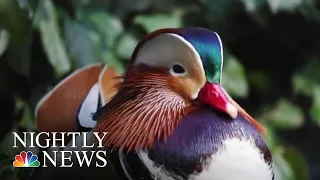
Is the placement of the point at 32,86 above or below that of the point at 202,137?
below

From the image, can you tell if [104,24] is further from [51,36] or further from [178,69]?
[178,69]

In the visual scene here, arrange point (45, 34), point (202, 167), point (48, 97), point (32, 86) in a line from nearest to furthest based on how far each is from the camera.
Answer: point (202, 167) → point (48, 97) → point (45, 34) → point (32, 86)

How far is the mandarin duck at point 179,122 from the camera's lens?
1.50 ft

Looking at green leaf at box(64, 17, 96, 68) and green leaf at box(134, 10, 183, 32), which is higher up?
green leaf at box(134, 10, 183, 32)

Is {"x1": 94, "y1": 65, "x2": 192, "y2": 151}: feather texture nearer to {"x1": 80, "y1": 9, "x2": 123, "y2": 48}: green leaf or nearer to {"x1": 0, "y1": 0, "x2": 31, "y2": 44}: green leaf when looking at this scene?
{"x1": 0, "y1": 0, "x2": 31, "y2": 44}: green leaf

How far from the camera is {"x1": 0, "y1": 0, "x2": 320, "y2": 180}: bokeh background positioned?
3.20 ft

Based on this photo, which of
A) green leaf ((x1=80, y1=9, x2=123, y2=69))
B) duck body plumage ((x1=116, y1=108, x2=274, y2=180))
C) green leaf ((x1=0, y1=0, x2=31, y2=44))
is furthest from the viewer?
green leaf ((x1=80, y1=9, x2=123, y2=69))

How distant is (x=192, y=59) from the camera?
1.56ft

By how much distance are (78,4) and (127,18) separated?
126 millimetres

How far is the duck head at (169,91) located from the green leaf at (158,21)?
1.94 ft

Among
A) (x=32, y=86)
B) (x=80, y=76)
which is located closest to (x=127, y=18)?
(x=32, y=86)

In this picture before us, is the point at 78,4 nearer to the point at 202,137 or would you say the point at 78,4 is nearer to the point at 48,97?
the point at 48,97

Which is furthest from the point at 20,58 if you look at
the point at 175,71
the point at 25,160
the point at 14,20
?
the point at 175,71

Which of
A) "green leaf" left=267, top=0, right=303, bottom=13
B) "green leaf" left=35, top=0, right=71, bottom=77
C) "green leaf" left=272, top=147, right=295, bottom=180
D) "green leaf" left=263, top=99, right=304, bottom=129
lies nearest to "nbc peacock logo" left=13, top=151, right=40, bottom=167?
"green leaf" left=35, top=0, right=71, bottom=77
